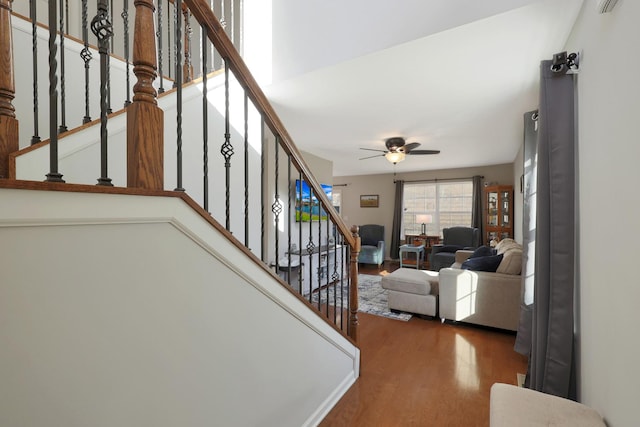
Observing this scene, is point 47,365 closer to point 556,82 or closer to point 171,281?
point 171,281

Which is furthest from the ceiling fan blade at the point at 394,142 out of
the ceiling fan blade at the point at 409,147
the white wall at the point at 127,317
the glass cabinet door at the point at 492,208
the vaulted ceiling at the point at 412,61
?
the white wall at the point at 127,317

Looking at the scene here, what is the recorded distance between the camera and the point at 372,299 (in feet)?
14.2

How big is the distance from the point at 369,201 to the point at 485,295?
498 cm

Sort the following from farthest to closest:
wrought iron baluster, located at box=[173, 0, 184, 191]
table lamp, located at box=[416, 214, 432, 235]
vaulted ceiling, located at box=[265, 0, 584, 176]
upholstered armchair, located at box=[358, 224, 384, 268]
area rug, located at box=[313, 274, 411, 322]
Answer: table lamp, located at box=[416, 214, 432, 235], upholstered armchair, located at box=[358, 224, 384, 268], area rug, located at box=[313, 274, 411, 322], vaulted ceiling, located at box=[265, 0, 584, 176], wrought iron baluster, located at box=[173, 0, 184, 191]

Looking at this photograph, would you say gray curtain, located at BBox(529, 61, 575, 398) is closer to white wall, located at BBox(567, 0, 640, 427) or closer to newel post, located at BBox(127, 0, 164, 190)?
white wall, located at BBox(567, 0, 640, 427)

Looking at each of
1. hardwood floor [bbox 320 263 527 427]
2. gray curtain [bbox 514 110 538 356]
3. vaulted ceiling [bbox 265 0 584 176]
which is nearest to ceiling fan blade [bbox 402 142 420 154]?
vaulted ceiling [bbox 265 0 584 176]

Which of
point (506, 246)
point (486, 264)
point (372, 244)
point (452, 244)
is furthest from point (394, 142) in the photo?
point (372, 244)

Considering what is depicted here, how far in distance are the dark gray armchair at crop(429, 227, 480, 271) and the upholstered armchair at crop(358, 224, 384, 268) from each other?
48.2 inches

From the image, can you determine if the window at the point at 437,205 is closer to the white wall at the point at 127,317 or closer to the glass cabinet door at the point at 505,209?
the glass cabinet door at the point at 505,209

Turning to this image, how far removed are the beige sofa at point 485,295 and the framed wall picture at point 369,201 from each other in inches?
183

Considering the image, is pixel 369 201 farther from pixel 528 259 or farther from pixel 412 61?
pixel 412 61

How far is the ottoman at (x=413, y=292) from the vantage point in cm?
351

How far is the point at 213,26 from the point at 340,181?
7.52 meters

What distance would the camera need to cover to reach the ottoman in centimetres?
351
